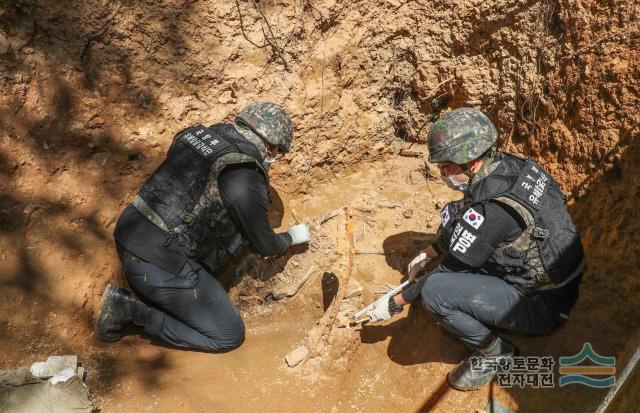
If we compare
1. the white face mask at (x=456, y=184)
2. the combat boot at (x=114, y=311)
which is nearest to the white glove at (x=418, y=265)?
the white face mask at (x=456, y=184)

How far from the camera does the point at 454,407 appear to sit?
3.46 m

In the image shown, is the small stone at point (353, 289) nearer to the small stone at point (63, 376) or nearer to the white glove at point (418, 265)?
the white glove at point (418, 265)

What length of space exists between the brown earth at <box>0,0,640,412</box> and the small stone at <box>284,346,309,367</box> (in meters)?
0.07

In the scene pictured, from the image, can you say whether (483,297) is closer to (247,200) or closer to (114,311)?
(247,200)

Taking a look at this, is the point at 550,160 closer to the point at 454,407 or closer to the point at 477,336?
the point at 477,336

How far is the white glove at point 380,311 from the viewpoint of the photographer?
3.62 metres

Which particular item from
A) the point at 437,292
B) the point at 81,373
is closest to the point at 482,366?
the point at 437,292

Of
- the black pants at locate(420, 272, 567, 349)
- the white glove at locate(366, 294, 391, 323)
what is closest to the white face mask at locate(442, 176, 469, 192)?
the black pants at locate(420, 272, 567, 349)

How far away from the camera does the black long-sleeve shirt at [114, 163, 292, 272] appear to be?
3.59 metres

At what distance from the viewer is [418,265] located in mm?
4059

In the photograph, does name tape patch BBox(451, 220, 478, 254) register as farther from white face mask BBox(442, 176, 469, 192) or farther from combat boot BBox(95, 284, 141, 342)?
combat boot BBox(95, 284, 141, 342)

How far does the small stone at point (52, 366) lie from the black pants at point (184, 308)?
1.77ft

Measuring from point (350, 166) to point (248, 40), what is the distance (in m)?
1.70

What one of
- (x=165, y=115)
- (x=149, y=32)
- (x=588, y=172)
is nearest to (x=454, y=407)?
(x=588, y=172)
